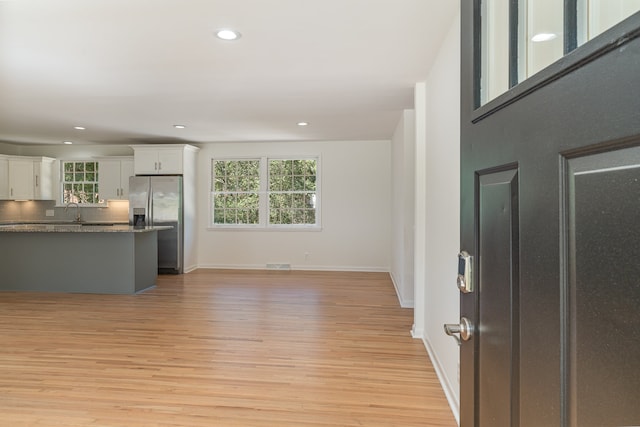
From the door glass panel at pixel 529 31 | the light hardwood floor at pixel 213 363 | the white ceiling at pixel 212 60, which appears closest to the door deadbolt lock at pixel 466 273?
the door glass panel at pixel 529 31

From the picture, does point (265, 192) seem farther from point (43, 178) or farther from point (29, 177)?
point (29, 177)

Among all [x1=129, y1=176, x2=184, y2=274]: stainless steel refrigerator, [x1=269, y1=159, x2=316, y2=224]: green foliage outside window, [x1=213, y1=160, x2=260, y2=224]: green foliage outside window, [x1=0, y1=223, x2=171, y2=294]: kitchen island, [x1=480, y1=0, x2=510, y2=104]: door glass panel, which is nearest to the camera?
[x1=480, y1=0, x2=510, y2=104]: door glass panel

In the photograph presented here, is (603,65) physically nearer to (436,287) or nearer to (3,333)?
(436,287)

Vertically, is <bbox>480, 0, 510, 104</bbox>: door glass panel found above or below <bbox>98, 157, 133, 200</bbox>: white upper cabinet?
below

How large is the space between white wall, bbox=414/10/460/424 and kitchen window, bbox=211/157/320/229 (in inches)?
148

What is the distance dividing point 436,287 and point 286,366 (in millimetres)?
1301

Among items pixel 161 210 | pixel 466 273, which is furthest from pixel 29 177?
pixel 466 273

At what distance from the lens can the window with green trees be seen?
23.9 feet

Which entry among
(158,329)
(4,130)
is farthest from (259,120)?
(4,130)

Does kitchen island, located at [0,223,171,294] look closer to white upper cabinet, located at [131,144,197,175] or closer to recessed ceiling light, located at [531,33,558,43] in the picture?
white upper cabinet, located at [131,144,197,175]

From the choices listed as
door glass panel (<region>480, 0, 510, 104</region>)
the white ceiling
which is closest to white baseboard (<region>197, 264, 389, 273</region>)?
the white ceiling

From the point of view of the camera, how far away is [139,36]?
2553 mm

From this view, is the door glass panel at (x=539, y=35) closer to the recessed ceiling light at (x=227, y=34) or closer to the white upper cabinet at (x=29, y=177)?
the recessed ceiling light at (x=227, y=34)

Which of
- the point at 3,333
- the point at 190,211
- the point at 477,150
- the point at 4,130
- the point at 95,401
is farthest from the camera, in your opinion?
the point at 190,211
